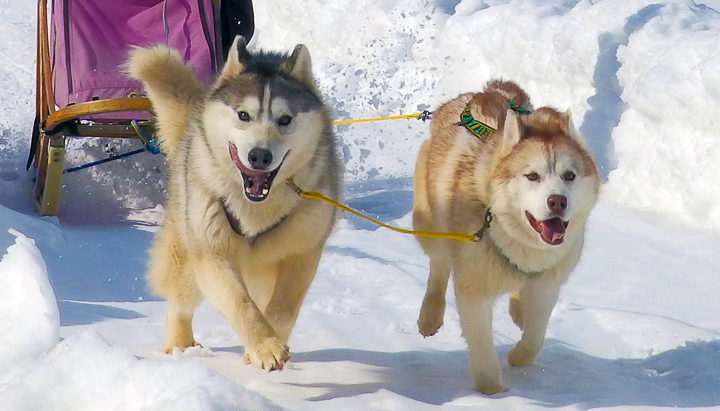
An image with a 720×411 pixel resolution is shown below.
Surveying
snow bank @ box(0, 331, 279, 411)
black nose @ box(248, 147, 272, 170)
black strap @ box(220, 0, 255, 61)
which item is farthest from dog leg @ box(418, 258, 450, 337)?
black strap @ box(220, 0, 255, 61)

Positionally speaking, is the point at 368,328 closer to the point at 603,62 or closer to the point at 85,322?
the point at 85,322

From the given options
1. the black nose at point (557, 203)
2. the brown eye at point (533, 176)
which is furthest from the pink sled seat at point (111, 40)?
the black nose at point (557, 203)

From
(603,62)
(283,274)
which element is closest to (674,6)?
(603,62)

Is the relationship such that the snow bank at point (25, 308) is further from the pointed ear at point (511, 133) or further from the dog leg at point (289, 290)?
the pointed ear at point (511, 133)

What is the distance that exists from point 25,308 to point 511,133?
5.68 ft

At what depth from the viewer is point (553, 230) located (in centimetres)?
328

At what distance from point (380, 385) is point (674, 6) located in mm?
4550

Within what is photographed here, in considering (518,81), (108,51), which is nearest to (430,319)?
(108,51)

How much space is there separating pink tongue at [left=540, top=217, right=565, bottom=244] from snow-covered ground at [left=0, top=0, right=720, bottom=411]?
22.8 inches

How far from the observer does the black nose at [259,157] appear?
3.25m

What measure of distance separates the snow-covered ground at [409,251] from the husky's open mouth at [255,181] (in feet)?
1.95

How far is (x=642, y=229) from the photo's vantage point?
592cm

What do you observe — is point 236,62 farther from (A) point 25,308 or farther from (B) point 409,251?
(B) point 409,251

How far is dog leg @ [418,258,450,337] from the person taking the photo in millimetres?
4121
